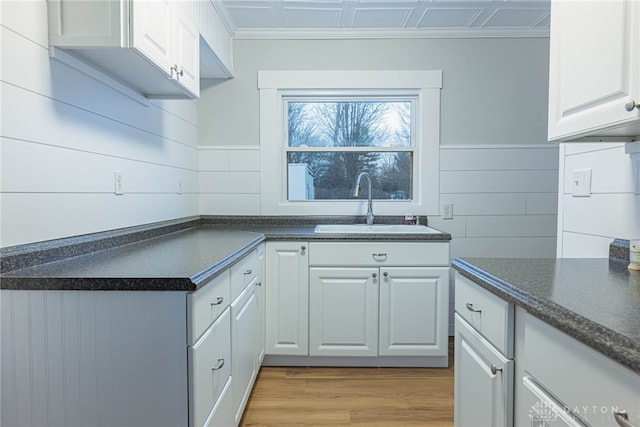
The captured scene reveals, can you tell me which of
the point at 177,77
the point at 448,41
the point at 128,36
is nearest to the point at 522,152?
the point at 448,41

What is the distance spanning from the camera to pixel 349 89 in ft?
9.27

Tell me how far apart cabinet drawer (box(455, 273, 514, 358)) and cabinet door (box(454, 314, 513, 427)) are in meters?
0.03

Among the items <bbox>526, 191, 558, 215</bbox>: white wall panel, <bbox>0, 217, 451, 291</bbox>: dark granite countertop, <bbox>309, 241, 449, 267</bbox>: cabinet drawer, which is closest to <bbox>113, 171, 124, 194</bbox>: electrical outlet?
<bbox>0, 217, 451, 291</bbox>: dark granite countertop

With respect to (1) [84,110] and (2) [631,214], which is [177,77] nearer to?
(1) [84,110]

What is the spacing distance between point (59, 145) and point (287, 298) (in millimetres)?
1463

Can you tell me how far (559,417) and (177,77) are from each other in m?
1.69

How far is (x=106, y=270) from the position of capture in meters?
1.15

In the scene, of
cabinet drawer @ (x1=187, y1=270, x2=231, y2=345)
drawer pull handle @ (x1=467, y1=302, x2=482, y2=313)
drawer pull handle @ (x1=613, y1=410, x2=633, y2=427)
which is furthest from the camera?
drawer pull handle @ (x1=467, y1=302, x2=482, y2=313)

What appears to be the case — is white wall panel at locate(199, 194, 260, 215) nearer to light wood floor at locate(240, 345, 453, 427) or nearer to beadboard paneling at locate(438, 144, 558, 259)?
light wood floor at locate(240, 345, 453, 427)

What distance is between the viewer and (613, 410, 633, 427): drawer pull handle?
24.5 inches

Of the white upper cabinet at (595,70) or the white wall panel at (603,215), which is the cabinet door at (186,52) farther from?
the white wall panel at (603,215)

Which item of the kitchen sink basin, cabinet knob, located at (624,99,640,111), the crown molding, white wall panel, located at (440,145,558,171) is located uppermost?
the crown molding

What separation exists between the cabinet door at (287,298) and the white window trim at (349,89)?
1.90ft

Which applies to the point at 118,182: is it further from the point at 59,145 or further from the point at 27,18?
the point at 27,18
